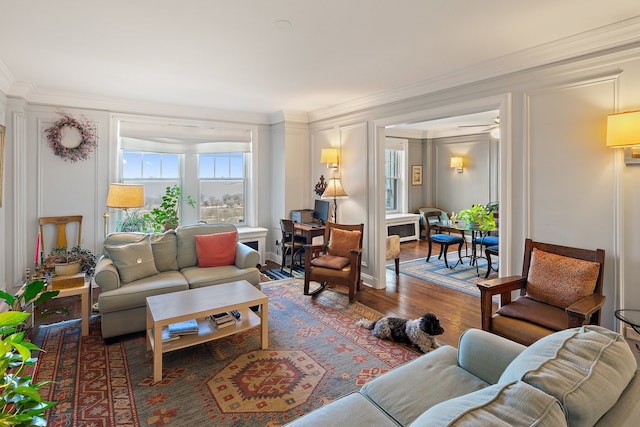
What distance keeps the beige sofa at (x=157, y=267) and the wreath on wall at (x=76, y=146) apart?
5.14ft

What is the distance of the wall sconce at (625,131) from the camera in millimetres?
2383

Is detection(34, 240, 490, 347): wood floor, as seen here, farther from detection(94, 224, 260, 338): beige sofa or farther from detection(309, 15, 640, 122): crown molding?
detection(309, 15, 640, 122): crown molding

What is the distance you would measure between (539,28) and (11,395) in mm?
3494

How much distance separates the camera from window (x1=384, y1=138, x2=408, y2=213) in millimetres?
8242

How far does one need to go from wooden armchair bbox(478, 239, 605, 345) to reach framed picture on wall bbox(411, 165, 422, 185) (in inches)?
221

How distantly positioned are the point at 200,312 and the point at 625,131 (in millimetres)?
3259

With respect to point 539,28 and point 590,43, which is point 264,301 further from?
point 590,43

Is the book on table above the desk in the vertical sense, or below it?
below

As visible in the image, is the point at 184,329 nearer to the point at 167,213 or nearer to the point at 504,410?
the point at 504,410

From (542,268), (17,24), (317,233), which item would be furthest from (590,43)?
(17,24)

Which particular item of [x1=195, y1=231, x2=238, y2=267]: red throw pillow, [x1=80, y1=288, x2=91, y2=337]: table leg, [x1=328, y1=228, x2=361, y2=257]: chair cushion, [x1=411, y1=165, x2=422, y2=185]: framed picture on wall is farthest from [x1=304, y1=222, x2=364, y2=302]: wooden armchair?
[x1=411, y1=165, x2=422, y2=185]: framed picture on wall

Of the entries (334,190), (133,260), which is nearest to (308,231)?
(334,190)

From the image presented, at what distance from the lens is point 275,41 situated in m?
2.82

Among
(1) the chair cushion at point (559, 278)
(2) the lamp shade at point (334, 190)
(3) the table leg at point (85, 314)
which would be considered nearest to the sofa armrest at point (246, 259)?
(3) the table leg at point (85, 314)
